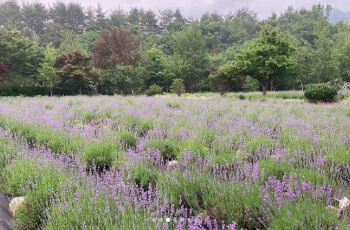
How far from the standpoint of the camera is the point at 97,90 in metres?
34.8

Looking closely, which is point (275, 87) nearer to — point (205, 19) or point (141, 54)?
point (141, 54)

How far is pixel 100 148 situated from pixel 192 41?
40.0 metres

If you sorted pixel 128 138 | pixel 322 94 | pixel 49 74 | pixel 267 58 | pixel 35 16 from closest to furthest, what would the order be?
pixel 128 138 → pixel 322 94 → pixel 267 58 → pixel 49 74 → pixel 35 16

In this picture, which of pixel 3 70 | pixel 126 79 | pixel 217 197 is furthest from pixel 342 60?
pixel 217 197

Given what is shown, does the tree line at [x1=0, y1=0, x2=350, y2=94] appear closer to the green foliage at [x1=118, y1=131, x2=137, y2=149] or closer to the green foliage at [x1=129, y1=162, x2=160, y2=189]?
the green foliage at [x1=118, y1=131, x2=137, y2=149]

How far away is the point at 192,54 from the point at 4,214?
40.1 m

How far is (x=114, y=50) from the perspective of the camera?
36.9m

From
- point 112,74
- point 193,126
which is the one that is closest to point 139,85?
point 112,74

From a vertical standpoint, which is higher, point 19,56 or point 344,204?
point 19,56

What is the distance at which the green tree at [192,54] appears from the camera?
135 feet

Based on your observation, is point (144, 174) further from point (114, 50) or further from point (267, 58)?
point (114, 50)

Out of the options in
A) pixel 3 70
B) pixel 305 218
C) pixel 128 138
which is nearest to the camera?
pixel 305 218

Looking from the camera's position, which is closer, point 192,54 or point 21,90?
point 21,90

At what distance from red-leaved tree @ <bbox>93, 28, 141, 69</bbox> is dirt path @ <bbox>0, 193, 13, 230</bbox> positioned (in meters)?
33.2
